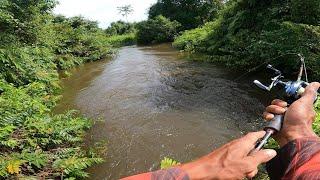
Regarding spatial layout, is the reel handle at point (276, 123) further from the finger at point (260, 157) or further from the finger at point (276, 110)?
the finger at point (260, 157)

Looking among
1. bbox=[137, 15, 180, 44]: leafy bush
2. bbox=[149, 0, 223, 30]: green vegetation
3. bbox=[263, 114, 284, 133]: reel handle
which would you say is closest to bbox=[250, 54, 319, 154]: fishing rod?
Result: bbox=[263, 114, 284, 133]: reel handle

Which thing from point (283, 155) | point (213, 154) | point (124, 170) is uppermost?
point (213, 154)

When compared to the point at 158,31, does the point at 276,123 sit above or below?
above

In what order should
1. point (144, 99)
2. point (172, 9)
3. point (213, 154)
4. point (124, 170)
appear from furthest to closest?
point (172, 9) < point (144, 99) < point (124, 170) < point (213, 154)

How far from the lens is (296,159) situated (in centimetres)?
145

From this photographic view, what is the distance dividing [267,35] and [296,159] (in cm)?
1081

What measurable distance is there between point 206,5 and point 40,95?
107 feet

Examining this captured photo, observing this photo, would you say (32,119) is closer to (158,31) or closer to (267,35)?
(267,35)

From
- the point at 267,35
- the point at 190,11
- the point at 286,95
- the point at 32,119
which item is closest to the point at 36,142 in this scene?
the point at 32,119

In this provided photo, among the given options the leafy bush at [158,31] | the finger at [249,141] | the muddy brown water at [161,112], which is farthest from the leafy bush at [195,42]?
the finger at [249,141]

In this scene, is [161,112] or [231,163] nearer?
[231,163]

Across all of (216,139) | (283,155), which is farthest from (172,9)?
(283,155)

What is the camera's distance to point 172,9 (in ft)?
146

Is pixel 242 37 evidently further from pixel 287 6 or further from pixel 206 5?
pixel 206 5
